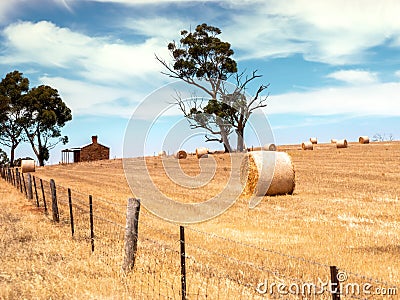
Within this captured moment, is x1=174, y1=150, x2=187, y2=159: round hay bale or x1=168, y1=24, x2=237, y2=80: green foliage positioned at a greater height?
x1=168, y1=24, x2=237, y2=80: green foliage

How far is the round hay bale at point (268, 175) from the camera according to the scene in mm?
19344

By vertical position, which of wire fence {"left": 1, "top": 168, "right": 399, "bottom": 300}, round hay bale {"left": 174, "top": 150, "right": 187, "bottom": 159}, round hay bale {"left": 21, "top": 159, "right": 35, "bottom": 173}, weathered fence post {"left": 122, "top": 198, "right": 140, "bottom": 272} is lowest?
wire fence {"left": 1, "top": 168, "right": 399, "bottom": 300}

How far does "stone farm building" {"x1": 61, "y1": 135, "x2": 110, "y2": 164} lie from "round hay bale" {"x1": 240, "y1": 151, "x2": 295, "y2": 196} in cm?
5150

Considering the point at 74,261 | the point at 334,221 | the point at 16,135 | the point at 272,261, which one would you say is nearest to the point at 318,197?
the point at 334,221

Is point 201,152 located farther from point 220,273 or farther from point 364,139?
point 220,273

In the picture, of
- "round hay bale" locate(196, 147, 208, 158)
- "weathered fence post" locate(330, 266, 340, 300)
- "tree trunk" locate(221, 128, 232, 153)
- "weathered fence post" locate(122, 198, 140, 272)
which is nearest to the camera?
"weathered fence post" locate(330, 266, 340, 300)

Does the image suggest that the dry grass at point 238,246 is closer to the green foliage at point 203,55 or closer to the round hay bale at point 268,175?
the round hay bale at point 268,175

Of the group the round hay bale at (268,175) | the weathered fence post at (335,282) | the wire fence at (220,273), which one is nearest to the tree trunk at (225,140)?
the round hay bale at (268,175)

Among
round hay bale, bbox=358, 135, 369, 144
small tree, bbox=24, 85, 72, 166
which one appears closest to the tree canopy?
small tree, bbox=24, 85, 72, 166

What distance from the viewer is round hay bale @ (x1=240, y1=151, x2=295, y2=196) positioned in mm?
19344

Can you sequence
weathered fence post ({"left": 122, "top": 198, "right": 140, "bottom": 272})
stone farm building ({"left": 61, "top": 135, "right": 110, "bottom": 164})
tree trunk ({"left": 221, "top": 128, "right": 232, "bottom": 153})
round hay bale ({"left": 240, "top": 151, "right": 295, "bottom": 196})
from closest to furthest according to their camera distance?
1. weathered fence post ({"left": 122, "top": 198, "right": 140, "bottom": 272})
2. round hay bale ({"left": 240, "top": 151, "right": 295, "bottom": 196})
3. tree trunk ({"left": 221, "top": 128, "right": 232, "bottom": 153})
4. stone farm building ({"left": 61, "top": 135, "right": 110, "bottom": 164})

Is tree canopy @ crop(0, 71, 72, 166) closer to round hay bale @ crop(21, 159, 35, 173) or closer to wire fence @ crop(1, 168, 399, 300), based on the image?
round hay bale @ crop(21, 159, 35, 173)

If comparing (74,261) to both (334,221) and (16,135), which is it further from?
(16,135)

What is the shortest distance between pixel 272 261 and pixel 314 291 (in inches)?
69.1
